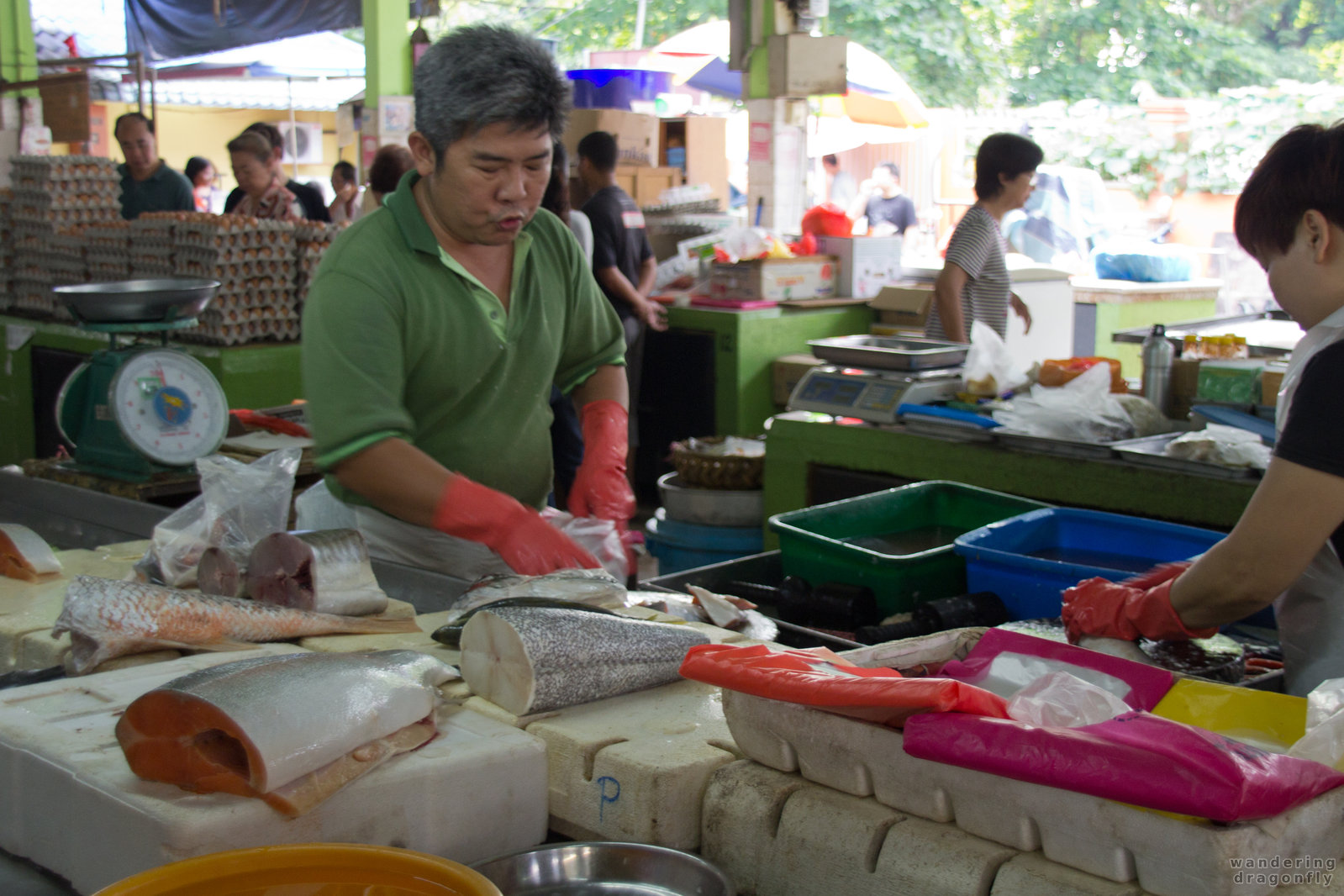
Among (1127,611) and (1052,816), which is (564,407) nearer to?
(1127,611)

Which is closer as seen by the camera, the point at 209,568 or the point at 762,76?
the point at 209,568

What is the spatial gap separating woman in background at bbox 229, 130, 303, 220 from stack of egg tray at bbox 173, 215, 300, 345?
130cm

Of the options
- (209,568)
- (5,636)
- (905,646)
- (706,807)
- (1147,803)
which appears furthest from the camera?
(209,568)

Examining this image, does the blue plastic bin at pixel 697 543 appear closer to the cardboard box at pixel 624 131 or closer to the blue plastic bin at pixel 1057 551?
the blue plastic bin at pixel 1057 551

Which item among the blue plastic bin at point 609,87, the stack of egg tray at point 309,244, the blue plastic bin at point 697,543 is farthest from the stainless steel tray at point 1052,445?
the blue plastic bin at point 609,87

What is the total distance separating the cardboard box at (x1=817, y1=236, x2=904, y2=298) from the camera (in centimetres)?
680

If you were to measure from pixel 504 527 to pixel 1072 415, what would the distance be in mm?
1862

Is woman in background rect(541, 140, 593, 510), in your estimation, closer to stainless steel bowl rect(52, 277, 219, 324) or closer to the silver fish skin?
stainless steel bowl rect(52, 277, 219, 324)

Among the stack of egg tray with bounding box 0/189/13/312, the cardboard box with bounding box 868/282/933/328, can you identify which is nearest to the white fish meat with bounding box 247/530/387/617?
the cardboard box with bounding box 868/282/933/328

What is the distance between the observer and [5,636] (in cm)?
181

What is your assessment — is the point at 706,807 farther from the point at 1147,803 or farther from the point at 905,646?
the point at 1147,803

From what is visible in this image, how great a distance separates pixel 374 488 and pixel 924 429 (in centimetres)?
190

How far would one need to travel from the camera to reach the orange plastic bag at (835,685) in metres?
1.15

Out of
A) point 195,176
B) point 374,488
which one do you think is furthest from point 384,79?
point 374,488
